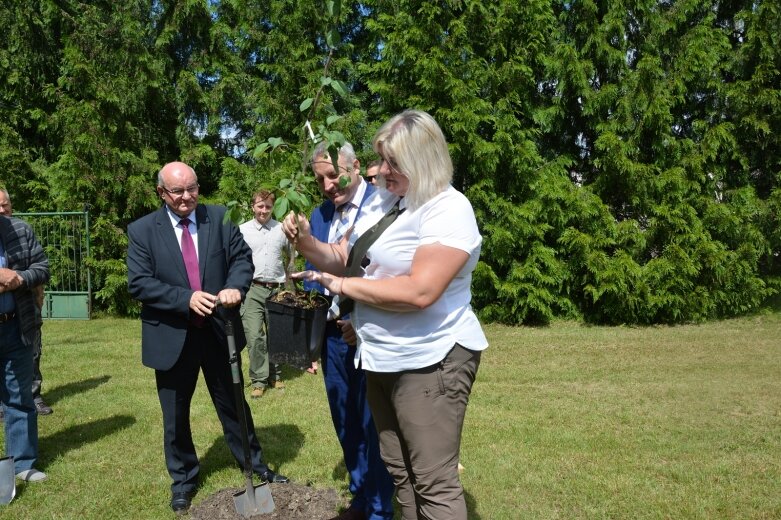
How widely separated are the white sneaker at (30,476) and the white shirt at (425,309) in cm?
295

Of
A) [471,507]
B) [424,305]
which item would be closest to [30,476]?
[471,507]

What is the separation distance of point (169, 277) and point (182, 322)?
0.86 feet

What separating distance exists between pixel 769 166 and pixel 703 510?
8.96 meters

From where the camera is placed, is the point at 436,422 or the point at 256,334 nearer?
the point at 436,422

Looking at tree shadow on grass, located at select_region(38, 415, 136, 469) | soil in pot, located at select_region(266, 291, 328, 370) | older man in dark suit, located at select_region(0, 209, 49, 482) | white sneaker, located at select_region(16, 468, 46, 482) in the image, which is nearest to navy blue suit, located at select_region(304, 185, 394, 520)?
soil in pot, located at select_region(266, 291, 328, 370)

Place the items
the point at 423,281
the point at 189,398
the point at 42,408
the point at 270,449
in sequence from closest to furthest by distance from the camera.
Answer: the point at 423,281
the point at 189,398
the point at 270,449
the point at 42,408

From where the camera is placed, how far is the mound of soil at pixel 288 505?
11.2 ft

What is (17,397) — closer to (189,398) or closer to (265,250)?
(189,398)

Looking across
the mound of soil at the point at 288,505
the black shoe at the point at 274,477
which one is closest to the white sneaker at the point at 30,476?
the mound of soil at the point at 288,505

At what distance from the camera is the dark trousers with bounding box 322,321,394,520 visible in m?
3.25

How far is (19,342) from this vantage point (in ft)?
13.3

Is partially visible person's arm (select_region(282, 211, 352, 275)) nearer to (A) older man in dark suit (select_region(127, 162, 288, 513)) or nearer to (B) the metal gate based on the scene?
(A) older man in dark suit (select_region(127, 162, 288, 513))

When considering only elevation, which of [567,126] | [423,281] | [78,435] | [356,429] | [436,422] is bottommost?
[78,435]

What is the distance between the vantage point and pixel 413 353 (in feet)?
7.39
